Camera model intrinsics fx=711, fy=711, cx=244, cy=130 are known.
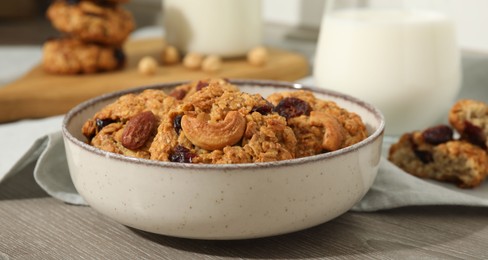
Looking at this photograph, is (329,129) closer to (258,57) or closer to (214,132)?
(214,132)

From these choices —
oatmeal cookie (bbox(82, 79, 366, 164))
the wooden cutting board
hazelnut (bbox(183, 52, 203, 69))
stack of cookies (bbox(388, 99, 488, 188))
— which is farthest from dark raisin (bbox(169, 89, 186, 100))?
hazelnut (bbox(183, 52, 203, 69))

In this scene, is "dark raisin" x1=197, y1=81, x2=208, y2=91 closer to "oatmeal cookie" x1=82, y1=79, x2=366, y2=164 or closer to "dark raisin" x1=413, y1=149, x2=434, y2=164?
"oatmeal cookie" x1=82, y1=79, x2=366, y2=164

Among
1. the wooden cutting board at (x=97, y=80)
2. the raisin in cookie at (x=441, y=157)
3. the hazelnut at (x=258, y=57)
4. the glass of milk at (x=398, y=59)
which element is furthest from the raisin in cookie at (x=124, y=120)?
the hazelnut at (x=258, y=57)

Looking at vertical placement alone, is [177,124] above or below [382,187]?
above

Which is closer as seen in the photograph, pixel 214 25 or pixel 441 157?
pixel 441 157

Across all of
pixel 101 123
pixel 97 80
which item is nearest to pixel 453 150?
pixel 101 123

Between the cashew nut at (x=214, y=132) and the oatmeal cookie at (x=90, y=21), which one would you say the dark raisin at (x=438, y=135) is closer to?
the cashew nut at (x=214, y=132)

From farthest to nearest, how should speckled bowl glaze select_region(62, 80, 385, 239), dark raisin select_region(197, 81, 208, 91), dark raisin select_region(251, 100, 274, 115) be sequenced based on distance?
dark raisin select_region(197, 81, 208, 91), dark raisin select_region(251, 100, 274, 115), speckled bowl glaze select_region(62, 80, 385, 239)
